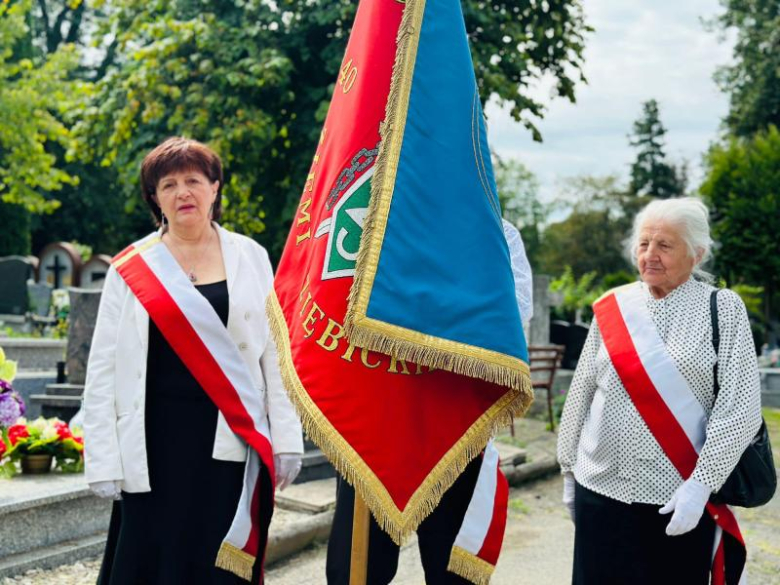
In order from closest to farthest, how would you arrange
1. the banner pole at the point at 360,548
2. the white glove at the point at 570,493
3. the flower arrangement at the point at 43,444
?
1. the banner pole at the point at 360,548
2. the white glove at the point at 570,493
3. the flower arrangement at the point at 43,444

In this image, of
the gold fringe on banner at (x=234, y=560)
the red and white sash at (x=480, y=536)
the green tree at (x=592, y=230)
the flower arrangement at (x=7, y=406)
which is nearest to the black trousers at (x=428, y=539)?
the red and white sash at (x=480, y=536)

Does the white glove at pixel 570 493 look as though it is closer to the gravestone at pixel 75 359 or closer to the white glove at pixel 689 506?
the white glove at pixel 689 506

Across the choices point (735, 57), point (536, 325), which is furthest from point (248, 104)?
point (735, 57)

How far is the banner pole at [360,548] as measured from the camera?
275cm

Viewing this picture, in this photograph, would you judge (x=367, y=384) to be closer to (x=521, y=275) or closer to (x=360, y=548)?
(x=360, y=548)

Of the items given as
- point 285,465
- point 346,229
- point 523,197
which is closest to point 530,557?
point 285,465

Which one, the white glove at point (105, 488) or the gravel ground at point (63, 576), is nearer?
the white glove at point (105, 488)

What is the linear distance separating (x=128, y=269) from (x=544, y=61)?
759 centimetres

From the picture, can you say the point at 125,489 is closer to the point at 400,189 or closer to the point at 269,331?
the point at 269,331

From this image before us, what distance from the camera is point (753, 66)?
2877 cm

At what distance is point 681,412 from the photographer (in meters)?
2.89

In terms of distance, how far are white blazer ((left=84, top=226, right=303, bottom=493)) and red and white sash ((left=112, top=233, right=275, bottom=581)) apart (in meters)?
0.04

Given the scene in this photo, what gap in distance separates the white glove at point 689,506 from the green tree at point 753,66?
28.0 metres

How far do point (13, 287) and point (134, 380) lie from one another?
13.2 meters
